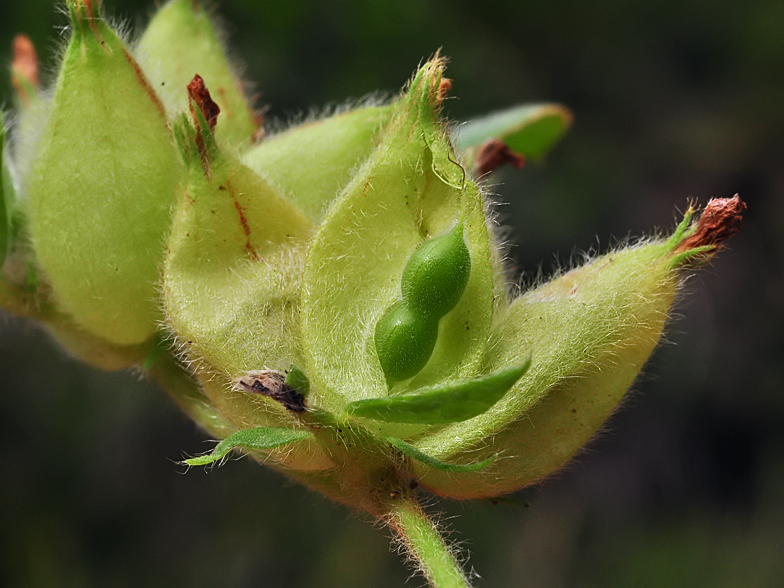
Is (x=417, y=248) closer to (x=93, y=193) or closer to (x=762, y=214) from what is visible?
(x=93, y=193)

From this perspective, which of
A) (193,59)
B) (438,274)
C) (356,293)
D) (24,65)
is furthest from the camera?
(24,65)

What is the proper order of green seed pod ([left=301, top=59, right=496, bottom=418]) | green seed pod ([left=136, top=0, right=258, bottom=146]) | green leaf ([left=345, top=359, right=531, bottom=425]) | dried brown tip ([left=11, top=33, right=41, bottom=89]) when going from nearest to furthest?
green leaf ([left=345, top=359, right=531, bottom=425]) → green seed pod ([left=301, top=59, right=496, bottom=418]) → green seed pod ([left=136, top=0, right=258, bottom=146]) → dried brown tip ([left=11, top=33, right=41, bottom=89])

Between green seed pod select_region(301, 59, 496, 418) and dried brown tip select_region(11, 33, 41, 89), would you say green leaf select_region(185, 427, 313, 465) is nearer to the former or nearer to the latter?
green seed pod select_region(301, 59, 496, 418)

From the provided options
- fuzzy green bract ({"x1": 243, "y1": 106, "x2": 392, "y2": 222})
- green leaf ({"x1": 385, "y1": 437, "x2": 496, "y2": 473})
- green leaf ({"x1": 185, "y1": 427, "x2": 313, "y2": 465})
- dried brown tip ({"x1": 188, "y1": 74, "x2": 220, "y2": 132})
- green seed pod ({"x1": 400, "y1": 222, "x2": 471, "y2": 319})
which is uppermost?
dried brown tip ({"x1": 188, "y1": 74, "x2": 220, "y2": 132})

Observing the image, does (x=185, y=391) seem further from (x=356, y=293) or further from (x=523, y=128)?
(x=523, y=128)

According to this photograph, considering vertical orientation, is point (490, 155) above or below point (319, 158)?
below

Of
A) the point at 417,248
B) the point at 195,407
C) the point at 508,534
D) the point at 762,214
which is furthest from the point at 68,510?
the point at 762,214

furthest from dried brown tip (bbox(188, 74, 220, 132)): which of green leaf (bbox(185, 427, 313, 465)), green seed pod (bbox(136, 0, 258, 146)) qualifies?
green leaf (bbox(185, 427, 313, 465))

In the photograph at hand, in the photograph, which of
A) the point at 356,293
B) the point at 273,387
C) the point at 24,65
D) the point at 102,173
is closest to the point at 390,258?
the point at 356,293
